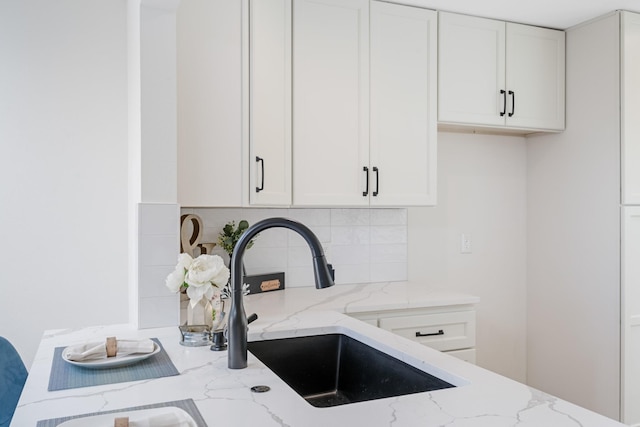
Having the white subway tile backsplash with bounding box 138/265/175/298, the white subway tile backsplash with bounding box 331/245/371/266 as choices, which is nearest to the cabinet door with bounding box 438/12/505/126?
the white subway tile backsplash with bounding box 331/245/371/266

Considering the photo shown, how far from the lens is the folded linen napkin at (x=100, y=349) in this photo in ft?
4.92

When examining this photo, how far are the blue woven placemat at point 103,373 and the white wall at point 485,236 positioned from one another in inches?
80.0

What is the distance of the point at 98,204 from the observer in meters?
2.61

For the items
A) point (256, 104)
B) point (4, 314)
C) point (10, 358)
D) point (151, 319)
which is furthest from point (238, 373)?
point (4, 314)

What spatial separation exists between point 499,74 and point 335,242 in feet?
4.29

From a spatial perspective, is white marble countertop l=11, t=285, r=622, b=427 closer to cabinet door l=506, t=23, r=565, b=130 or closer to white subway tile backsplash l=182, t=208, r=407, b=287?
white subway tile backsplash l=182, t=208, r=407, b=287

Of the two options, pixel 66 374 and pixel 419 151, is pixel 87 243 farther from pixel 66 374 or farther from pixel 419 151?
pixel 419 151

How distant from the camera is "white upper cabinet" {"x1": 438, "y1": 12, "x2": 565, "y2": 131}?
2.94m

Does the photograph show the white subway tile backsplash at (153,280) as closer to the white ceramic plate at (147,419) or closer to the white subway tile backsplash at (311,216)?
the white ceramic plate at (147,419)

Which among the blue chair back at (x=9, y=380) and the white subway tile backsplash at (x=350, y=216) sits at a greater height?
the white subway tile backsplash at (x=350, y=216)

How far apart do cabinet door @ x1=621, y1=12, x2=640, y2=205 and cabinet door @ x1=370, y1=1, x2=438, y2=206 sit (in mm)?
971

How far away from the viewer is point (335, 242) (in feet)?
10.1

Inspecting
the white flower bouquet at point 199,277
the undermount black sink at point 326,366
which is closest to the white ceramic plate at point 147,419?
the white flower bouquet at point 199,277

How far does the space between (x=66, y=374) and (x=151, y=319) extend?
1.72ft
